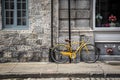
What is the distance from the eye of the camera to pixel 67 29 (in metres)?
13.7

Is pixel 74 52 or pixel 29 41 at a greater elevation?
pixel 29 41

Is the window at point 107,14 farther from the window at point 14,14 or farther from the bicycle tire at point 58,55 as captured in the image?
the window at point 14,14

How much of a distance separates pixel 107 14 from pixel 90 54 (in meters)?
1.80

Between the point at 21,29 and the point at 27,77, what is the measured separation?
2868mm

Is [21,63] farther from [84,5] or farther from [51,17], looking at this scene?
[84,5]

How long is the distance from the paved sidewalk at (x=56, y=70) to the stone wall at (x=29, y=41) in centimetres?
54

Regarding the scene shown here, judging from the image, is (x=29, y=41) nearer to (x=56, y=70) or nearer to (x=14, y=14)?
(x=14, y=14)

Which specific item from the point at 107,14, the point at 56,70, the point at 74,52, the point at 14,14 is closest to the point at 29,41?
the point at 14,14

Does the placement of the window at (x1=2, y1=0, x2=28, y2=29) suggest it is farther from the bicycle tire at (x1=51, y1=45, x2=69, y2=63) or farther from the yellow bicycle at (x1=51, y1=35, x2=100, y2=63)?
the yellow bicycle at (x1=51, y1=35, x2=100, y2=63)

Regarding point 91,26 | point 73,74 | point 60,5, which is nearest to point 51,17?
point 60,5

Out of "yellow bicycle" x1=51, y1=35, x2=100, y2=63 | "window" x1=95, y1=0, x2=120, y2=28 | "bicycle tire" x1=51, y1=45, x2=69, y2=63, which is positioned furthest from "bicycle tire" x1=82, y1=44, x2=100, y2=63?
"window" x1=95, y1=0, x2=120, y2=28

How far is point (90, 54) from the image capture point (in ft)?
44.9

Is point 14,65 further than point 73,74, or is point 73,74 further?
point 14,65

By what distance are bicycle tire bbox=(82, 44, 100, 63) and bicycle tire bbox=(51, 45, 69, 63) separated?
0.74 m
